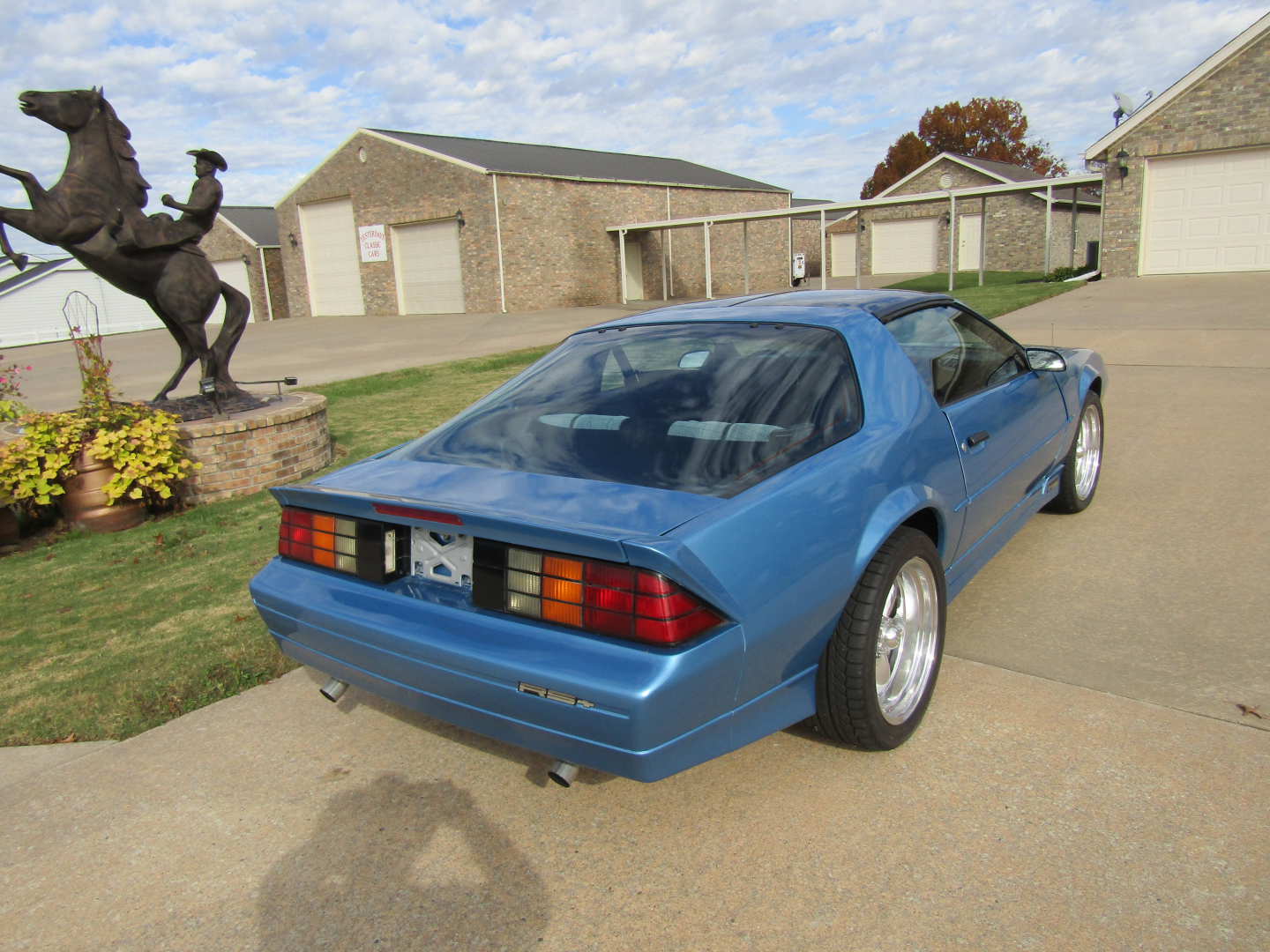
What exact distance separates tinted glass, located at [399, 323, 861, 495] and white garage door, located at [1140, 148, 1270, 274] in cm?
1987

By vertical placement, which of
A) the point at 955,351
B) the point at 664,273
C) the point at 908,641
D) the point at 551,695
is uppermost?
the point at 664,273

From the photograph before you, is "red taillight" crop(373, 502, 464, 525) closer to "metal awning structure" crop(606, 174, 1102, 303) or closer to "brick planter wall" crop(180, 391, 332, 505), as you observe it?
"brick planter wall" crop(180, 391, 332, 505)

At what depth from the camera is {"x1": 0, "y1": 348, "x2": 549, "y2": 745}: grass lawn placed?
3.34 metres

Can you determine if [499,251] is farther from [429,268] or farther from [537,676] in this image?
[537,676]

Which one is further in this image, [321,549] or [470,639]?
[321,549]

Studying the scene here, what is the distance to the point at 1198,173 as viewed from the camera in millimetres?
18750

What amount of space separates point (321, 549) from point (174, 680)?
4.21 ft

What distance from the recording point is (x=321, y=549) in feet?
8.84

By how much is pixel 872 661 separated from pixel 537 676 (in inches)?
38.3

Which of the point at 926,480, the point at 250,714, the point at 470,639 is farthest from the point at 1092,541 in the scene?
the point at 250,714

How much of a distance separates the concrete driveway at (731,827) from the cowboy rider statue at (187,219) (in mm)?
4694

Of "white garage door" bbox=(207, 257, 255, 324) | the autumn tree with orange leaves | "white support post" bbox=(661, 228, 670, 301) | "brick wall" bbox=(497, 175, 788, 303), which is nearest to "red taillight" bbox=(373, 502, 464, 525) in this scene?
"brick wall" bbox=(497, 175, 788, 303)

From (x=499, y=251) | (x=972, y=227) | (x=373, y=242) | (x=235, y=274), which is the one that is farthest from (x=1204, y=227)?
(x=235, y=274)

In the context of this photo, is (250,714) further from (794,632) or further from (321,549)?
(794,632)
